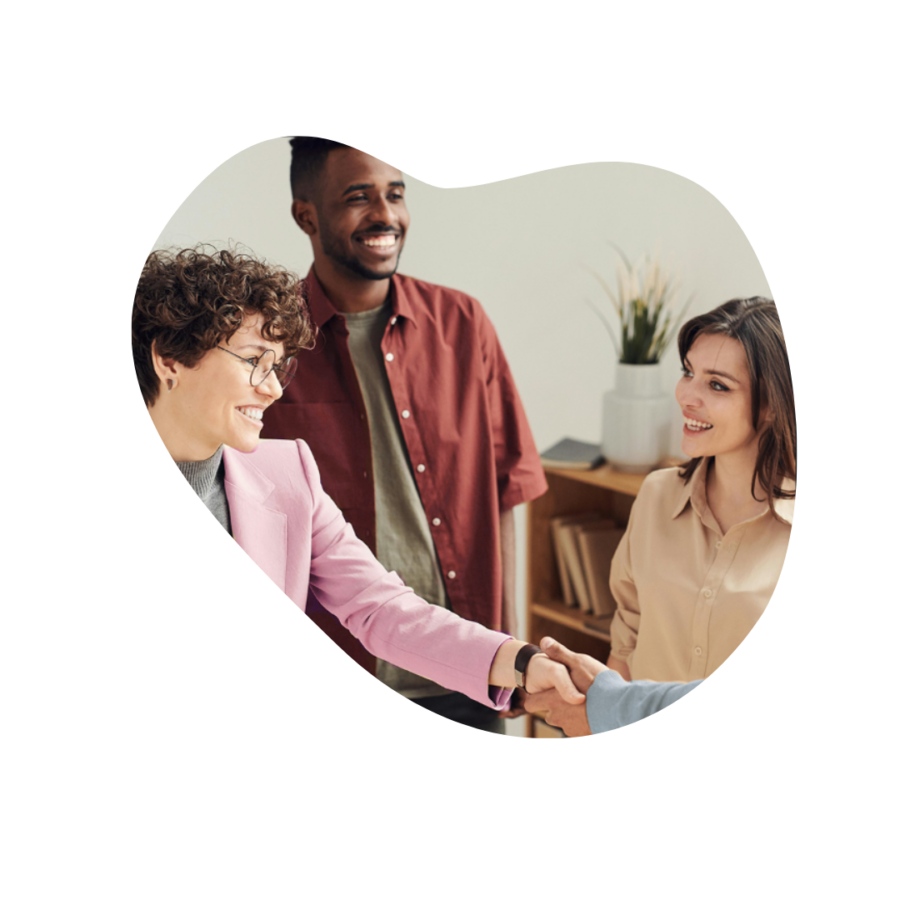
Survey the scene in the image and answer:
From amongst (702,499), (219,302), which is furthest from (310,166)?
(702,499)

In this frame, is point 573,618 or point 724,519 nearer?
point 724,519

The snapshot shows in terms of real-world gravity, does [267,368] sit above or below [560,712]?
above

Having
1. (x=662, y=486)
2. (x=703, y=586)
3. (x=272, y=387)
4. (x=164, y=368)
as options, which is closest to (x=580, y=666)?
(x=703, y=586)

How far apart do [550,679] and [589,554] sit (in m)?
0.29

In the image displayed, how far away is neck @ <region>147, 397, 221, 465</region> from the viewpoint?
2.93 m

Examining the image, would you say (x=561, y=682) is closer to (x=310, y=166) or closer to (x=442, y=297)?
(x=442, y=297)

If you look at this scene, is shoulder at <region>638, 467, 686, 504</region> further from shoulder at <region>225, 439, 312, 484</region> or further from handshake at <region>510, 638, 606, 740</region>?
shoulder at <region>225, 439, 312, 484</region>

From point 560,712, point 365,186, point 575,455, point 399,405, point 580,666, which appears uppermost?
point 365,186

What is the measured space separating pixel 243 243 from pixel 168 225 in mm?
186

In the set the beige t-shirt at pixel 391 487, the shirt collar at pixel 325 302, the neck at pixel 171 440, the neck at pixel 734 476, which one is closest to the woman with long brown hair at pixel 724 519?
the neck at pixel 734 476

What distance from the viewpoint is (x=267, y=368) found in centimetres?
287

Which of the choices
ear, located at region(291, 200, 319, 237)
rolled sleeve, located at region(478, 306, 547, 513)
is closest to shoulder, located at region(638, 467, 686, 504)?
rolled sleeve, located at region(478, 306, 547, 513)

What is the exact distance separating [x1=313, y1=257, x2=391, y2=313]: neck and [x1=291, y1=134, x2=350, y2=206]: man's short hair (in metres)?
0.14

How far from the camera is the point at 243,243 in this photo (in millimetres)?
2859
